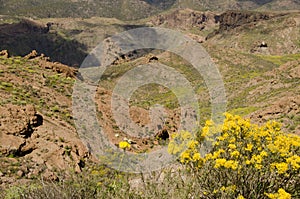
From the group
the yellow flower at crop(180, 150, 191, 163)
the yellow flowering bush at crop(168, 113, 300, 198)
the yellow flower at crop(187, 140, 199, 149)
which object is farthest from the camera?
the yellow flower at crop(187, 140, 199, 149)

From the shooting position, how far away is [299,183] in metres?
7.52

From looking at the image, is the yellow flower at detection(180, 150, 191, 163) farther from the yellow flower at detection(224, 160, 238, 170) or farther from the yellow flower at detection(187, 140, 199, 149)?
the yellow flower at detection(224, 160, 238, 170)

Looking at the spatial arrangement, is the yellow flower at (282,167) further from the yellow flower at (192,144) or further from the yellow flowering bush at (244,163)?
the yellow flower at (192,144)

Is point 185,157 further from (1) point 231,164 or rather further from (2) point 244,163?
(2) point 244,163

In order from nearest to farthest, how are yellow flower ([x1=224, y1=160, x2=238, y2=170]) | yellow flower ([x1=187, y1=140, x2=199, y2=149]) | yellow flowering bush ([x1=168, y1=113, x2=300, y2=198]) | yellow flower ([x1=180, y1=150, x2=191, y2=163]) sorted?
1. yellow flower ([x1=224, y1=160, x2=238, y2=170])
2. yellow flowering bush ([x1=168, y1=113, x2=300, y2=198])
3. yellow flower ([x1=180, y1=150, x2=191, y2=163])
4. yellow flower ([x1=187, y1=140, x2=199, y2=149])

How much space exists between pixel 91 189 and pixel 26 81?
19.4 m

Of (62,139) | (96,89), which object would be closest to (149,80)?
(96,89)

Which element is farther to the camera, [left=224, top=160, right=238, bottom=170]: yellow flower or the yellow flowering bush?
the yellow flowering bush

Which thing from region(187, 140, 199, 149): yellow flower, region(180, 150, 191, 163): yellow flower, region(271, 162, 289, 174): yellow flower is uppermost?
region(271, 162, 289, 174): yellow flower

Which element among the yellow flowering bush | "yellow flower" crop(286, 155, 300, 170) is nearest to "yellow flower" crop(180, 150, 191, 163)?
the yellow flowering bush

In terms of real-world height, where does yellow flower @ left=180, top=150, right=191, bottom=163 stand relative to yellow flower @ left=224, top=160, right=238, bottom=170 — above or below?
below

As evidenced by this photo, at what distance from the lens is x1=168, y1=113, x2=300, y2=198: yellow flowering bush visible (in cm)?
700

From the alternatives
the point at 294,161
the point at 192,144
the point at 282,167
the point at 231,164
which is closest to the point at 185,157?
the point at 192,144

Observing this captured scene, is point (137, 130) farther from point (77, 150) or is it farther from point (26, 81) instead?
point (26, 81)
